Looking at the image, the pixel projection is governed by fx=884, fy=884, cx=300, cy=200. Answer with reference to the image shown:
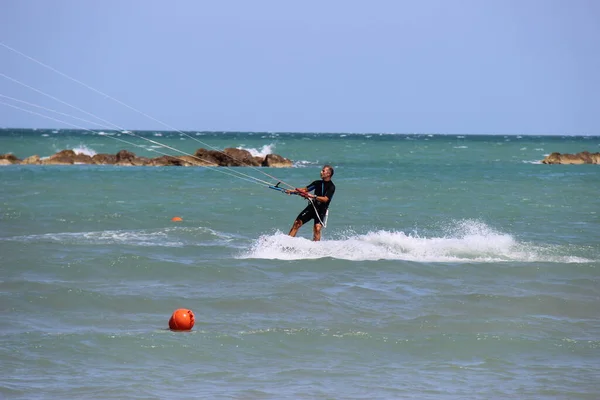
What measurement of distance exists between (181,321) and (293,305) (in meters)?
2.05

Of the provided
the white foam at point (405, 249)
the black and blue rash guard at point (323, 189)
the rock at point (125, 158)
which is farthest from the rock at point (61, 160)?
the black and blue rash guard at point (323, 189)

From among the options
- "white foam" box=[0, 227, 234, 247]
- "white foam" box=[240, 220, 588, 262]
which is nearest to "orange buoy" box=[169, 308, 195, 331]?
"white foam" box=[240, 220, 588, 262]

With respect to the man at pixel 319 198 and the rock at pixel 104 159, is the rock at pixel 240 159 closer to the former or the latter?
the rock at pixel 104 159

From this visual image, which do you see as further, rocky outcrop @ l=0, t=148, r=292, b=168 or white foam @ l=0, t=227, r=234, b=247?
rocky outcrop @ l=0, t=148, r=292, b=168

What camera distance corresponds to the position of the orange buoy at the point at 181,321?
34.0 feet

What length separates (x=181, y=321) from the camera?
34.0ft

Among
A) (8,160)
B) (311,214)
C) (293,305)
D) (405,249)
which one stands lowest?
(293,305)

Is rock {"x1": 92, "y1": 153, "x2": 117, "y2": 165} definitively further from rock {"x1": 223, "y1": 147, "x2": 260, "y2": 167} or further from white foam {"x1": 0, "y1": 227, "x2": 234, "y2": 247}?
white foam {"x1": 0, "y1": 227, "x2": 234, "y2": 247}

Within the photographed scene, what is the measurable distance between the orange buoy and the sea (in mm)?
96

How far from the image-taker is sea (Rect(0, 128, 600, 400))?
8617 mm

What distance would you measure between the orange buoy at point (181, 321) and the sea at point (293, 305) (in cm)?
10

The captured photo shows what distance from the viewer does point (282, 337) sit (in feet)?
33.5

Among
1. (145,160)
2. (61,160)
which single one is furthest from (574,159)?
(61,160)

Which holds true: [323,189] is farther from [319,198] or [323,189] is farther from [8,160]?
[8,160]
